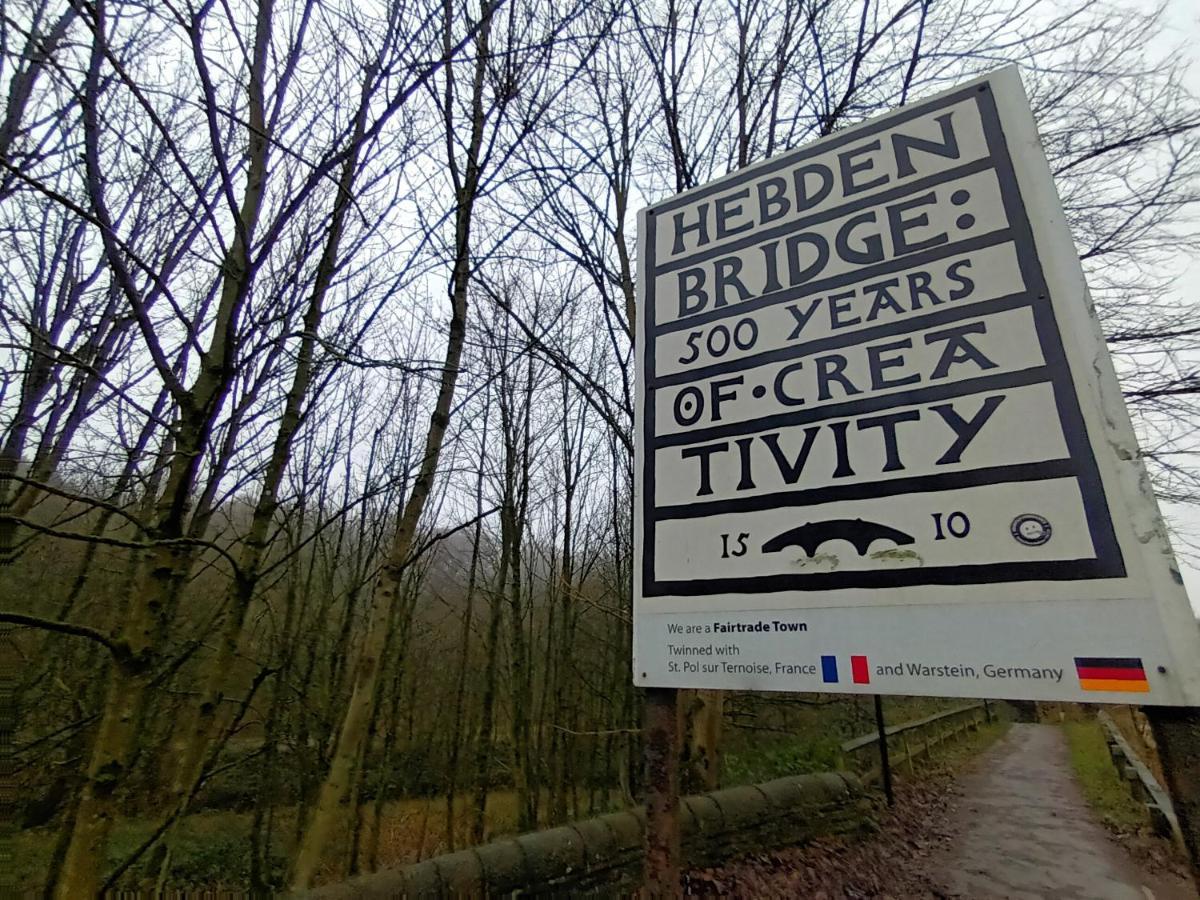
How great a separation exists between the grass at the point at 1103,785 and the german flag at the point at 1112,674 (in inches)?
311

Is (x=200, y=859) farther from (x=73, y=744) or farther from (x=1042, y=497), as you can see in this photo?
(x=1042, y=497)

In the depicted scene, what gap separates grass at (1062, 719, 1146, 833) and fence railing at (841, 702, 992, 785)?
6.63 feet

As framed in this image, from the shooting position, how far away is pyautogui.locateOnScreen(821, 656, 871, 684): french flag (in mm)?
1301

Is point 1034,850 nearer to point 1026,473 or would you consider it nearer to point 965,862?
point 965,862

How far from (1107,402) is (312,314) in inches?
120

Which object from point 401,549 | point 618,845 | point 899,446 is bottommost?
point 618,845

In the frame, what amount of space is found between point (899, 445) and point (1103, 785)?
10740 mm

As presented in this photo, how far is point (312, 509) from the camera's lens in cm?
728

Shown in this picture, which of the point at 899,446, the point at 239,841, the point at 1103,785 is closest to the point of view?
the point at 899,446

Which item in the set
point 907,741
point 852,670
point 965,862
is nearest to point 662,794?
point 852,670

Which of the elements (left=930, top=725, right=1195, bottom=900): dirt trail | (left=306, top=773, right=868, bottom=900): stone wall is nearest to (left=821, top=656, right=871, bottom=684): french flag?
(left=306, top=773, right=868, bottom=900): stone wall

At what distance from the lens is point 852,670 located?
51.9 inches

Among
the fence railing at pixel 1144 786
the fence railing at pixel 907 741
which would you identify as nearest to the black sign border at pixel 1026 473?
the fence railing at pixel 1144 786

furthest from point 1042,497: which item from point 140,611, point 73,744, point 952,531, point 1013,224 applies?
point 73,744
